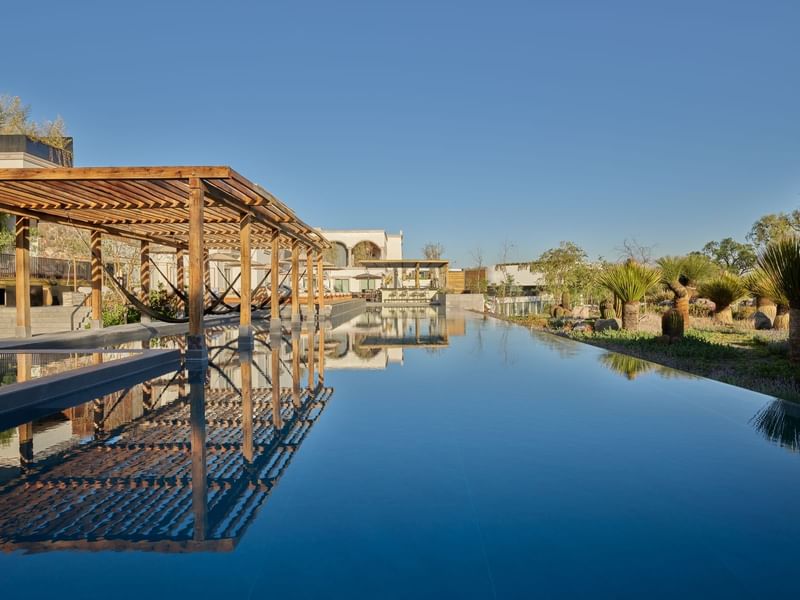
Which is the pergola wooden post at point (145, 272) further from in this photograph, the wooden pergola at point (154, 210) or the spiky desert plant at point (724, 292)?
the spiky desert plant at point (724, 292)

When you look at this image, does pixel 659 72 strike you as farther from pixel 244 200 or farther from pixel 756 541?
pixel 756 541

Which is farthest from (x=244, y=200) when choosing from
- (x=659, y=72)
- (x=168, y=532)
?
(x=659, y=72)

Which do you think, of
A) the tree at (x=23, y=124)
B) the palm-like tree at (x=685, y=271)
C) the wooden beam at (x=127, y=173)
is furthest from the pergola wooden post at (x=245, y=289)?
the tree at (x=23, y=124)

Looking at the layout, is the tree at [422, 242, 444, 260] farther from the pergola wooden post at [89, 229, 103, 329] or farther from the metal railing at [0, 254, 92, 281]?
the pergola wooden post at [89, 229, 103, 329]

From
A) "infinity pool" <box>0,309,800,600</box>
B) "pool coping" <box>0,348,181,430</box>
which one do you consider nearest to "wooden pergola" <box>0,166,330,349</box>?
"pool coping" <box>0,348,181,430</box>

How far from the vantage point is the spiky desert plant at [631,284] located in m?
14.0

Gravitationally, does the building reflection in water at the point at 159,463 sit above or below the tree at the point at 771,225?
below

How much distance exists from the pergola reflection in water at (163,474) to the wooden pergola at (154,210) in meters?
2.75

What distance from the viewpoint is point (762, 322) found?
51.1 feet

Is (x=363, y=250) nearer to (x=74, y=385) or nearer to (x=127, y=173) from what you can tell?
(x=127, y=173)

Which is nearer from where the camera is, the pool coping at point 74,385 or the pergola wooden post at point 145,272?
the pool coping at point 74,385

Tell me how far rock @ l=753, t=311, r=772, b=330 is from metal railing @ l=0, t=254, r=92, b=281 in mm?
19618

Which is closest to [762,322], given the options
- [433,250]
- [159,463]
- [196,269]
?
[196,269]

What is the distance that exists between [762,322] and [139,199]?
16.3 metres
